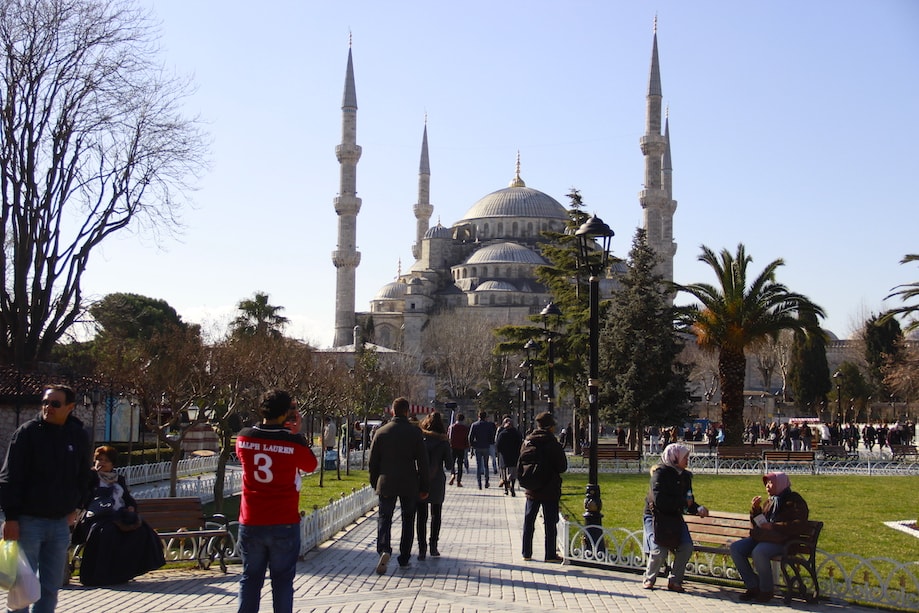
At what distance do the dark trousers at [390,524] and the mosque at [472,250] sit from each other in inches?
1683

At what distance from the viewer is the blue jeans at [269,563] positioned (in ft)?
18.1

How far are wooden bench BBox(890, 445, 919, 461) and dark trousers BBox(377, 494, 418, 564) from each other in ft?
64.2

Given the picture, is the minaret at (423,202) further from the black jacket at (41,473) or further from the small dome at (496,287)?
the black jacket at (41,473)

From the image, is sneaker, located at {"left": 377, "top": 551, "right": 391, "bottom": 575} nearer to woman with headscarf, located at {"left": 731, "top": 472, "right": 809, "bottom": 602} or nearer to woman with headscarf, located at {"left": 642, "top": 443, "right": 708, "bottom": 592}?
woman with headscarf, located at {"left": 642, "top": 443, "right": 708, "bottom": 592}

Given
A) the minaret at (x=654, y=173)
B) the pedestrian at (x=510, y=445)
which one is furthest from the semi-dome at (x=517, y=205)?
the pedestrian at (x=510, y=445)

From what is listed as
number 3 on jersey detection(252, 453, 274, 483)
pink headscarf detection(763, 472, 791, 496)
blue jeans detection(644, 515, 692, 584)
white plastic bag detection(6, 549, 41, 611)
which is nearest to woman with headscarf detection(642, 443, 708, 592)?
blue jeans detection(644, 515, 692, 584)

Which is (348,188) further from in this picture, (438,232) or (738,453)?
(738,453)

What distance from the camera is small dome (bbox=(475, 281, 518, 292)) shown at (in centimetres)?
7812

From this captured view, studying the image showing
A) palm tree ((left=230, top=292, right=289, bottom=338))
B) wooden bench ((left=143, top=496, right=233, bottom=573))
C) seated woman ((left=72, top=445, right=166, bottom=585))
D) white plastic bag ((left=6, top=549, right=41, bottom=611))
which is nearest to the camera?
white plastic bag ((left=6, top=549, right=41, bottom=611))

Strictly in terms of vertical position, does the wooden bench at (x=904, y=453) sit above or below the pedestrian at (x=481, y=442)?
below

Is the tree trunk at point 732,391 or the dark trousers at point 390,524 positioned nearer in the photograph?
the dark trousers at point 390,524

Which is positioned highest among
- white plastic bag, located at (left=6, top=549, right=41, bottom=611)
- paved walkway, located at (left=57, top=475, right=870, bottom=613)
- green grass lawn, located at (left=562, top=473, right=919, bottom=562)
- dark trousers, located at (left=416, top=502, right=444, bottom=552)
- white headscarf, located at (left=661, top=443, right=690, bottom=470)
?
white headscarf, located at (left=661, top=443, right=690, bottom=470)

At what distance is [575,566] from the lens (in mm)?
8898

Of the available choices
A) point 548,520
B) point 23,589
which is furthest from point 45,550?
point 548,520
